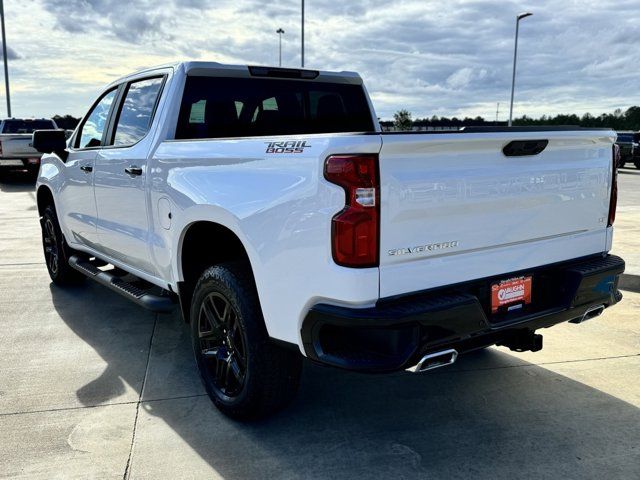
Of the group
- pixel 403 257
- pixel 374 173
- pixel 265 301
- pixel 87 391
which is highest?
pixel 374 173

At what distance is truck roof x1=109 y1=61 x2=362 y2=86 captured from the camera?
13.5 feet

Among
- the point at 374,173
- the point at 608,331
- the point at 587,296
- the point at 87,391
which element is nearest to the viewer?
the point at 374,173

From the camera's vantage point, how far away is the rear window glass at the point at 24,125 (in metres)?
18.9

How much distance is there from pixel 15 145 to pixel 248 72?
15.3m

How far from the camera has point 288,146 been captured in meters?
2.74

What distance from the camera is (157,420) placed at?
339 centimetres

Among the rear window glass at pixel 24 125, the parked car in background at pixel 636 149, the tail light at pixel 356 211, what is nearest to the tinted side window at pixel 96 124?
the tail light at pixel 356 211

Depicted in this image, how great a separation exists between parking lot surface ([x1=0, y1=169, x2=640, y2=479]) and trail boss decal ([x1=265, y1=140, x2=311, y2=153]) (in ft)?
4.94

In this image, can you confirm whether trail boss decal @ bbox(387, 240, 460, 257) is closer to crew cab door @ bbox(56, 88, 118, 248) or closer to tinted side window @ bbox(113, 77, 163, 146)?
tinted side window @ bbox(113, 77, 163, 146)

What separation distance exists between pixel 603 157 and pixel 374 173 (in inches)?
64.8

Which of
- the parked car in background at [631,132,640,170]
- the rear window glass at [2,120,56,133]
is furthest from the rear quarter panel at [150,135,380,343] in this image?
the parked car in background at [631,132,640,170]

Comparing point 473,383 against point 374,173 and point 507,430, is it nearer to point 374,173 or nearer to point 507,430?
point 507,430

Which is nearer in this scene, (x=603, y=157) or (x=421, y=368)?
(x=421, y=368)

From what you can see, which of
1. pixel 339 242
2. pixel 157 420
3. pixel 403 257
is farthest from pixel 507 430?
pixel 157 420
